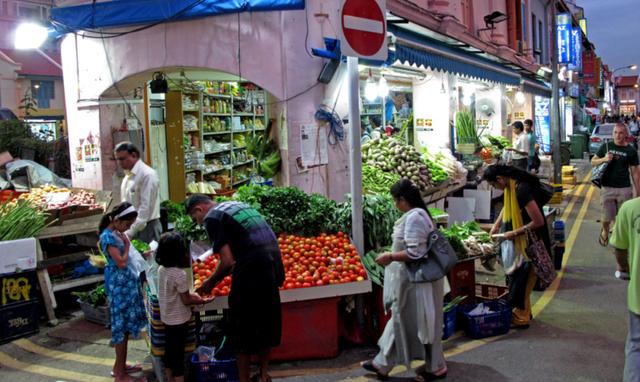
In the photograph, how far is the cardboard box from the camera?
6.76m

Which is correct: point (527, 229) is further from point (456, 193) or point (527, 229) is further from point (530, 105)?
point (530, 105)

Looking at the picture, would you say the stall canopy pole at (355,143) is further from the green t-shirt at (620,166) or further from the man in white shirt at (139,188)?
the green t-shirt at (620,166)

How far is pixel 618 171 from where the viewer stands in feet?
33.6

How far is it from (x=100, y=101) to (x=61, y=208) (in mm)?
2291

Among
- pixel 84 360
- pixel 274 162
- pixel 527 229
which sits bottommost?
pixel 84 360

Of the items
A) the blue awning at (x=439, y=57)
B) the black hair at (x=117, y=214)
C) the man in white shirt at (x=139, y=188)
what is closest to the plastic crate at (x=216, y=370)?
the black hair at (x=117, y=214)

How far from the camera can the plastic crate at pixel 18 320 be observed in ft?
22.1

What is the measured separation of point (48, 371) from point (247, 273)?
2657 mm

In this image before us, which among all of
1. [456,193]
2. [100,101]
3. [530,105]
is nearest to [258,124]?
[456,193]

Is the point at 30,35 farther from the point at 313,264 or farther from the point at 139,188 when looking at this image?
the point at 313,264

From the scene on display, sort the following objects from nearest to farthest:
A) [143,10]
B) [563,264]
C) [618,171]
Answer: [143,10], [563,264], [618,171]

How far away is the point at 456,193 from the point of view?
12.9 meters

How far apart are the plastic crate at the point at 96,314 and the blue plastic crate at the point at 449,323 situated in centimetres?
377

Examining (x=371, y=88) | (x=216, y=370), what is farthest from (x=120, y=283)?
(x=371, y=88)
